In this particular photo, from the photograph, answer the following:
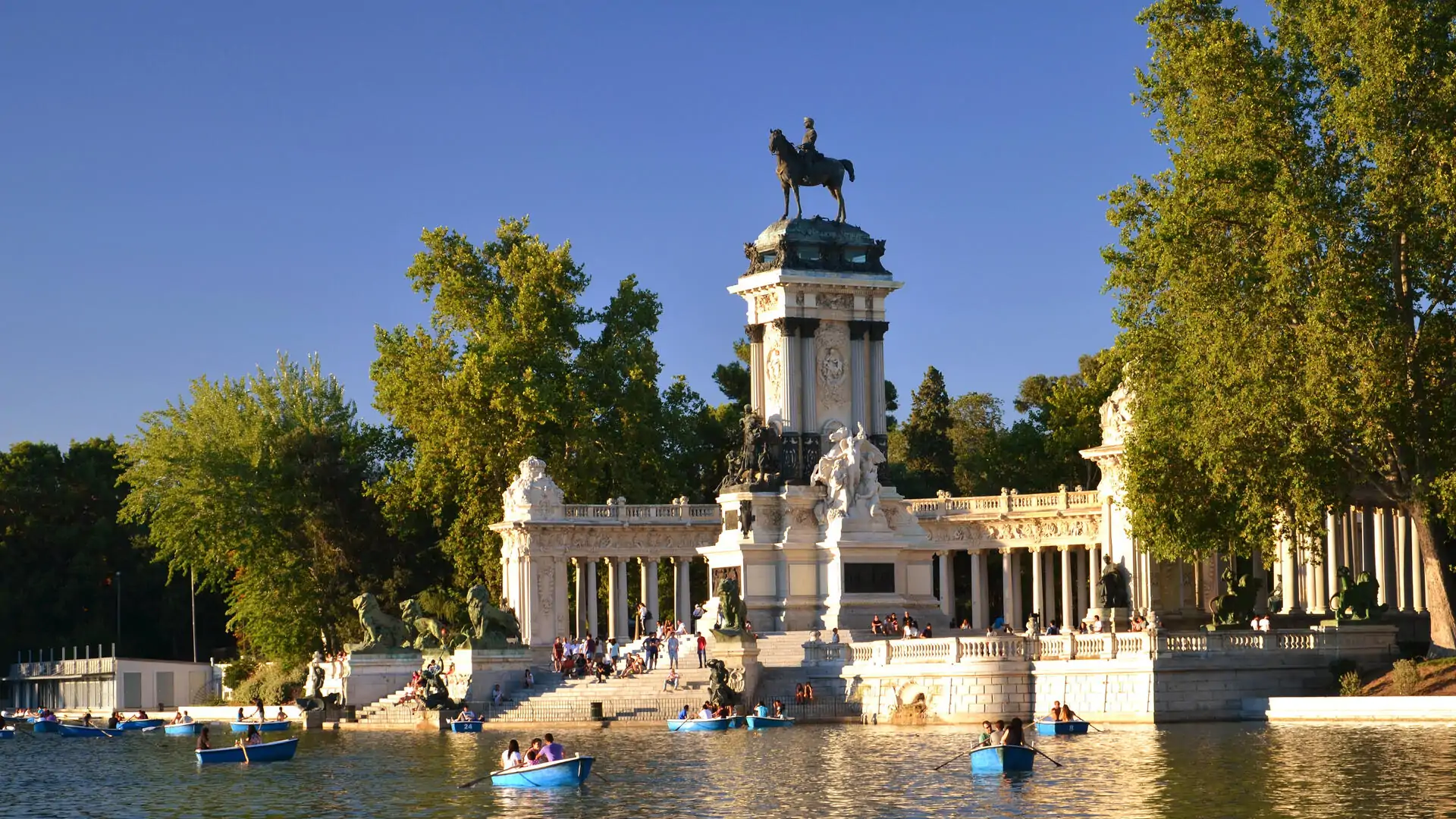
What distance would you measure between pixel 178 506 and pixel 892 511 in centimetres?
3111

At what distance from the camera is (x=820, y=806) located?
116 feet

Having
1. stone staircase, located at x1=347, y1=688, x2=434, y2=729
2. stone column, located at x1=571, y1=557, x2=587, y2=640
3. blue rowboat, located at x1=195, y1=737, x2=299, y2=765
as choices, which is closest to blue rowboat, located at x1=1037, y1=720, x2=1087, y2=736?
blue rowboat, located at x1=195, y1=737, x2=299, y2=765

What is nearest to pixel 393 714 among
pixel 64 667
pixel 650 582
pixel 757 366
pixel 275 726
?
pixel 275 726

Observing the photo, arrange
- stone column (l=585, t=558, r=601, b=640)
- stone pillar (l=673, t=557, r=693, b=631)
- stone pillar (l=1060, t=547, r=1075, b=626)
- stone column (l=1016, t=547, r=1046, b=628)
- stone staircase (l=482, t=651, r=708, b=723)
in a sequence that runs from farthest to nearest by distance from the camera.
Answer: stone column (l=585, t=558, r=601, b=640)
stone pillar (l=673, t=557, r=693, b=631)
stone column (l=1016, t=547, r=1046, b=628)
stone pillar (l=1060, t=547, r=1075, b=626)
stone staircase (l=482, t=651, r=708, b=723)

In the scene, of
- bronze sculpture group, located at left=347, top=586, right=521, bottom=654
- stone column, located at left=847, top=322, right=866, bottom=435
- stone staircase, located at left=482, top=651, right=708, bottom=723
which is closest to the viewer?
stone staircase, located at left=482, top=651, right=708, bottom=723

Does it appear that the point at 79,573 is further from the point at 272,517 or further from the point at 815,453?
the point at 815,453

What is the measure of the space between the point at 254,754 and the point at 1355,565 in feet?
127

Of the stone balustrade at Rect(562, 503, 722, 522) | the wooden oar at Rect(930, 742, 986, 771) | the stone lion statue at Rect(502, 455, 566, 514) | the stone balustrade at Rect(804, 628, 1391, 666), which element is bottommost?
the wooden oar at Rect(930, 742, 986, 771)

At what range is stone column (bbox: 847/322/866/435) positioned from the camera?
70.0 m

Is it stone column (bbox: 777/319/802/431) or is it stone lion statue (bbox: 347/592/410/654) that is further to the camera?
stone column (bbox: 777/319/802/431)

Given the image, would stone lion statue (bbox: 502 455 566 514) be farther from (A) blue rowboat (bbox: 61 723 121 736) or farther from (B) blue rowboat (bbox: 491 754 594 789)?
(B) blue rowboat (bbox: 491 754 594 789)

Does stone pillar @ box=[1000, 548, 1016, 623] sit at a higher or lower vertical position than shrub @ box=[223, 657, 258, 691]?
higher

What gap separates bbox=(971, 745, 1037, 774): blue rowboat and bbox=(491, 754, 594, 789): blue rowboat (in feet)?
22.1

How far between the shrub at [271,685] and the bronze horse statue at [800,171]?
985 inches
